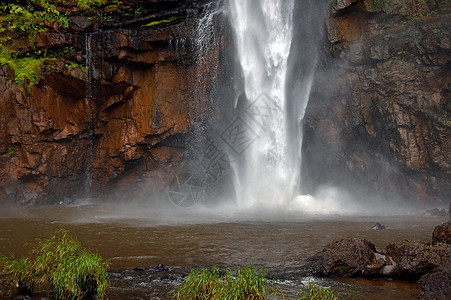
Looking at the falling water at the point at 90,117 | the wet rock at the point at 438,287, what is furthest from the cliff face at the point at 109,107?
the wet rock at the point at 438,287

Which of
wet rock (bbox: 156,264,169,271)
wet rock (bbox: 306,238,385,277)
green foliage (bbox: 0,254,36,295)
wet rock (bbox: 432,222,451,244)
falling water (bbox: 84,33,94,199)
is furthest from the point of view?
falling water (bbox: 84,33,94,199)

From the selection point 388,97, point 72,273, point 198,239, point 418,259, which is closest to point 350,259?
point 418,259

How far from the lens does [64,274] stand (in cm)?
525

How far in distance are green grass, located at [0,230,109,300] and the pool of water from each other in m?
0.56

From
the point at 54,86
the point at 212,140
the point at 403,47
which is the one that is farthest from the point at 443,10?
the point at 54,86

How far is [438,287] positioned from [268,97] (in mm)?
15154

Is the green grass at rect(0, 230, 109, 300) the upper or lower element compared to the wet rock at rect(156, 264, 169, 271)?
upper

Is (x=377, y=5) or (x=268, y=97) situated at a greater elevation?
(x=377, y=5)

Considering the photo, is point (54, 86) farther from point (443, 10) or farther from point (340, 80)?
point (443, 10)

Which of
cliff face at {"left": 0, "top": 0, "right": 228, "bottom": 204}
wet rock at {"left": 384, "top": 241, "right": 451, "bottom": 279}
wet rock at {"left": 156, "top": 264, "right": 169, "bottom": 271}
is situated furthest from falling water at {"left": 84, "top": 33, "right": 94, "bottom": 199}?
wet rock at {"left": 384, "top": 241, "right": 451, "bottom": 279}

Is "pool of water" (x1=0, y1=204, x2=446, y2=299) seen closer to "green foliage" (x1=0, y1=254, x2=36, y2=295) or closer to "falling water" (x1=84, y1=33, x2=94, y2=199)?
"green foliage" (x1=0, y1=254, x2=36, y2=295)

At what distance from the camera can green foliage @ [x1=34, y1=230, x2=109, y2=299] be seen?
17.1 ft

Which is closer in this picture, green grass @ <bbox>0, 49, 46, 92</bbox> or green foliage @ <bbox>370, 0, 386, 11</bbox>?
green grass @ <bbox>0, 49, 46, 92</bbox>

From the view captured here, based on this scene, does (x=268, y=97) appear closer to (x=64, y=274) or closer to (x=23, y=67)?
(x=23, y=67)
